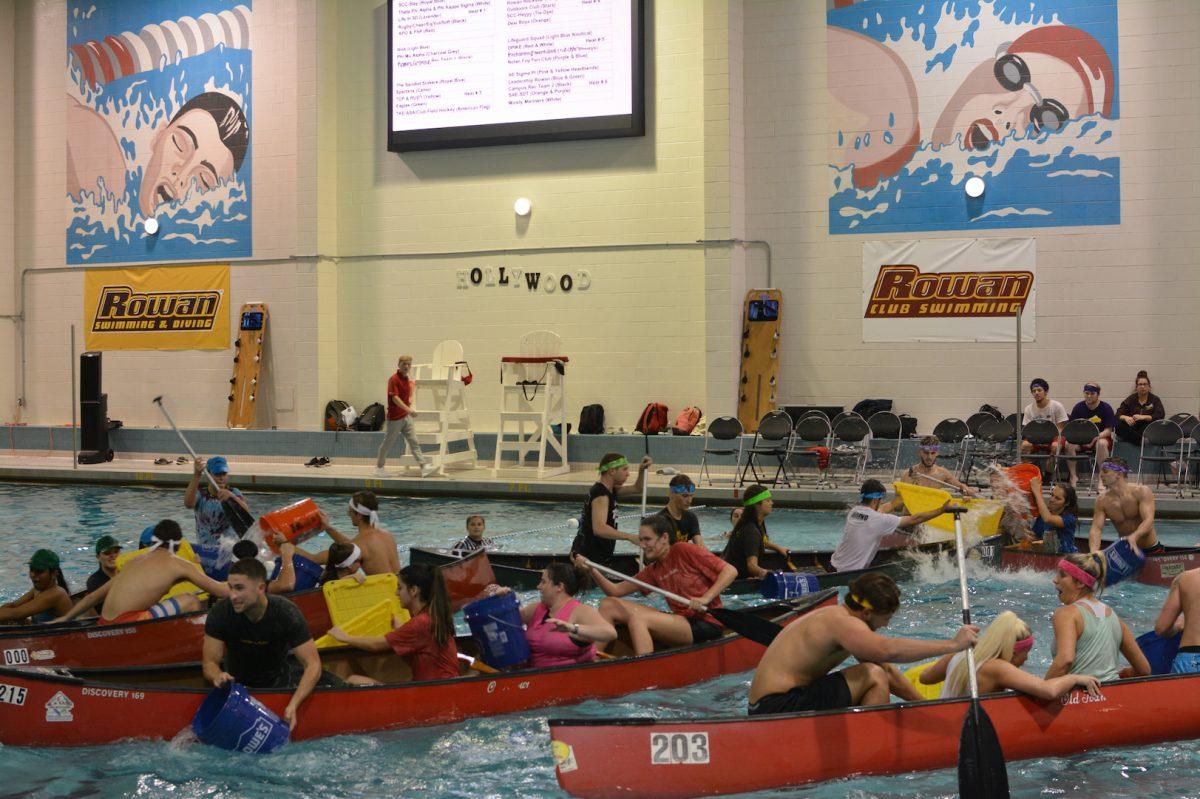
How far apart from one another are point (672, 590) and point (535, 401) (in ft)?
35.3

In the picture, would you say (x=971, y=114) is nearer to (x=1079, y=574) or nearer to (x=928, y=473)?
(x=928, y=473)

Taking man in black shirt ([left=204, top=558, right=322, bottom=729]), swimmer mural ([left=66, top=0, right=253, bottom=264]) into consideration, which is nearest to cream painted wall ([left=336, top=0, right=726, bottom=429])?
swimmer mural ([left=66, top=0, right=253, bottom=264])

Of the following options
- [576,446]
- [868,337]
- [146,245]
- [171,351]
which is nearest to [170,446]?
[171,351]

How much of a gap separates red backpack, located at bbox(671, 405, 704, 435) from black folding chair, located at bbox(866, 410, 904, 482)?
264 cm

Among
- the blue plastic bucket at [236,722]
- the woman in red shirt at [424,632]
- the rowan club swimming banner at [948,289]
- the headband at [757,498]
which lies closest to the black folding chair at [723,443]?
the rowan club swimming banner at [948,289]

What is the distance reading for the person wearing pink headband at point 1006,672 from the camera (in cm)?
614

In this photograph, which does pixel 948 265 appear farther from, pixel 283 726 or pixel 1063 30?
pixel 283 726

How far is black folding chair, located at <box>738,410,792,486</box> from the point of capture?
1622 cm

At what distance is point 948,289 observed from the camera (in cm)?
1775

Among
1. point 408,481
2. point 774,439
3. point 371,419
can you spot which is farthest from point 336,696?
point 371,419

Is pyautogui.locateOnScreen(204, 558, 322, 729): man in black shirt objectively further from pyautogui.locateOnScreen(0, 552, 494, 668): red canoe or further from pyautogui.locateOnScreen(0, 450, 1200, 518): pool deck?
pyautogui.locateOnScreen(0, 450, 1200, 518): pool deck

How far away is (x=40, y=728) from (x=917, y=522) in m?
6.90

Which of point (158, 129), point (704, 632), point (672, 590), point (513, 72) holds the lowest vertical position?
point (704, 632)

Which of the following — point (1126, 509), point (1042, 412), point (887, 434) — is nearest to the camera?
point (1126, 509)
